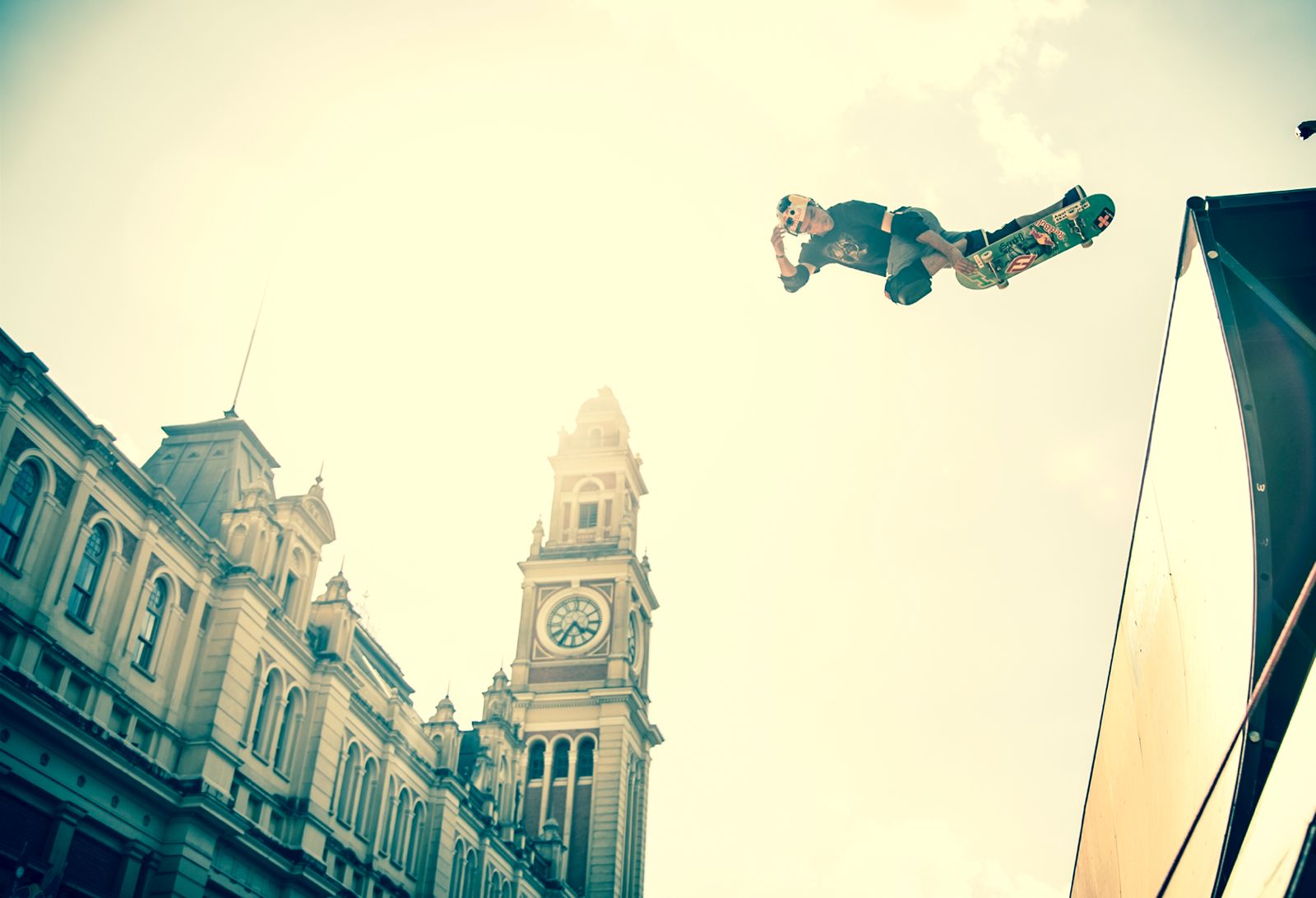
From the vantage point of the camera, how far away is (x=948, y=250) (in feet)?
29.6

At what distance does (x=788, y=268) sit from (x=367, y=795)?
1119 inches

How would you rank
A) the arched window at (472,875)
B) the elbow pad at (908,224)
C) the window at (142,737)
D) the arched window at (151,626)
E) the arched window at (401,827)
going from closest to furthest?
1. the elbow pad at (908,224)
2. the window at (142,737)
3. the arched window at (151,626)
4. the arched window at (401,827)
5. the arched window at (472,875)

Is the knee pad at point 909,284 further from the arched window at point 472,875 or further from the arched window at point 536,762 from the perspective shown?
the arched window at point 536,762

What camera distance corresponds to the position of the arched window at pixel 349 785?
32.2 meters

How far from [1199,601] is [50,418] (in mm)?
21177

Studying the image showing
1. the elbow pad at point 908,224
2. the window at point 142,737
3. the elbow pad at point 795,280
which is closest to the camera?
the elbow pad at point 908,224

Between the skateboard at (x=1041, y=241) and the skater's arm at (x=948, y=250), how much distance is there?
6 cm

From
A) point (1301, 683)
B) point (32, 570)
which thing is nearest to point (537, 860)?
point (32, 570)

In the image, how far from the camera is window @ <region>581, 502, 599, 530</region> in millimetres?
70000

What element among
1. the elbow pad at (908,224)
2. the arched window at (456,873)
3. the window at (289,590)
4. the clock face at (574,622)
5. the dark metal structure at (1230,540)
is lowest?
the dark metal structure at (1230,540)

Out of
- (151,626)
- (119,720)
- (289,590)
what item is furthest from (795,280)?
(289,590)

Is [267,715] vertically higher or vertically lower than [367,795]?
Answer: higher

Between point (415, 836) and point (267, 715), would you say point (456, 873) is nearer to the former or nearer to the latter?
point (415, 836)

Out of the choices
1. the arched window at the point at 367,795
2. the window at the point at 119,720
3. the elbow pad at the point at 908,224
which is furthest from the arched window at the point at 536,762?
the elbow pad at the point at 908,224
